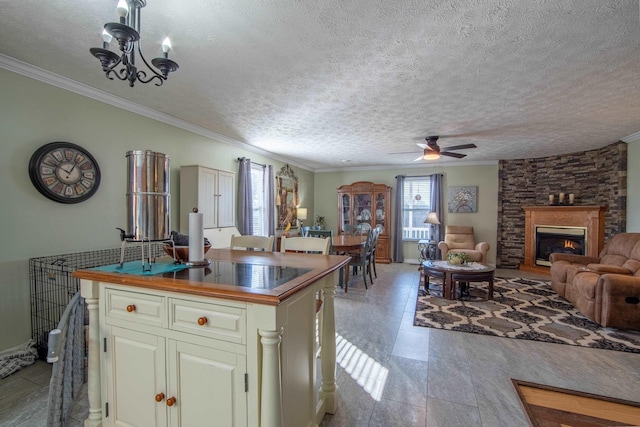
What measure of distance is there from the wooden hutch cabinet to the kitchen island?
19.5 ft

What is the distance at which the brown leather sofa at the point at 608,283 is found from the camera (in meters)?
3.10

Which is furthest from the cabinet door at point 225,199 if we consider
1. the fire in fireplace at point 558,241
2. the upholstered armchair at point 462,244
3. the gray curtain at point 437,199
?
the fire in fireplace at point 558,241

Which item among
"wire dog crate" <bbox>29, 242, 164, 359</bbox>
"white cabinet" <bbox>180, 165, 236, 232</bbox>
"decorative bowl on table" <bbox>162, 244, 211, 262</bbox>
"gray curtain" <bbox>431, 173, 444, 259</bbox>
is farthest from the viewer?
"gray curtain" <bbox>431, 173, 444, 259</bbox>

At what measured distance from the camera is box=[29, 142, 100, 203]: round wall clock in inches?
102

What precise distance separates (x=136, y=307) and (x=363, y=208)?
6.61 m

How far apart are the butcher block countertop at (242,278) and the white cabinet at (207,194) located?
214 cm

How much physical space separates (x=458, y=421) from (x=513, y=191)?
6240 millimetres

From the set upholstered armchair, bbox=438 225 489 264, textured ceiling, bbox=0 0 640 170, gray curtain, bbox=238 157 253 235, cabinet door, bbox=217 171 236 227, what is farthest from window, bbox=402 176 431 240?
cabinet door, bbox=217 171 236 227

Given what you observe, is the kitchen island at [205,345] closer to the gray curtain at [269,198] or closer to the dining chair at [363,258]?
the dining chair at [363,258]

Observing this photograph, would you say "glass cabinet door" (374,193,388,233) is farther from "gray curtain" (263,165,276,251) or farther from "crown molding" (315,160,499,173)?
"gray curtain" (263,165,276,251)

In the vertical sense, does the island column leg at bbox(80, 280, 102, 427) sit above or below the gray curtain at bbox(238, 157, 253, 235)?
below

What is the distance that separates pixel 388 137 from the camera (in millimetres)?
4730

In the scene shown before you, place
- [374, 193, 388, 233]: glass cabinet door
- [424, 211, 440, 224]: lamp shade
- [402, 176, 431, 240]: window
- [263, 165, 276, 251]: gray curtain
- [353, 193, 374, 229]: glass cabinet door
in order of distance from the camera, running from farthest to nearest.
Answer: [353, 193, 374, 229]: glass cabinet door
[374, 193, 388, 233]: glass cabinet door
[402, 176, 431, 240]: window
[424, 211, 440, 224]: lamp shade
[263, 165, 276, 251]: gray curtain

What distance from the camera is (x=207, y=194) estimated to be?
3.98m
